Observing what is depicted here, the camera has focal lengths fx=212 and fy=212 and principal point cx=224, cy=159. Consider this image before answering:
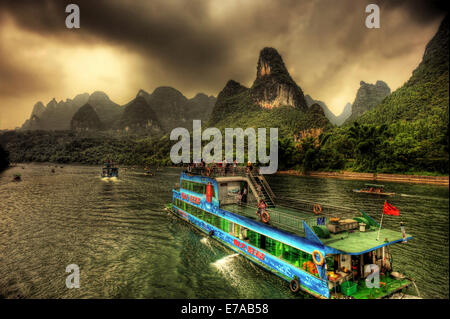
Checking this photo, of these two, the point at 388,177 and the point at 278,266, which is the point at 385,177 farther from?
the point at 278,266

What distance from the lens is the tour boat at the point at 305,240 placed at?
10.2 meters

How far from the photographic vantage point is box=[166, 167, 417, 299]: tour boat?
401 inches

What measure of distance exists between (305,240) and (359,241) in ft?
9.16

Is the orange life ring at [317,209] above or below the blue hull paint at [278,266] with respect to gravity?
above

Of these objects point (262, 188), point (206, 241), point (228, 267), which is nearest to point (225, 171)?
point (262, 188)

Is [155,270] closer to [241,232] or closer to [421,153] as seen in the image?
[241,232]

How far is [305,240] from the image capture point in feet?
36.8

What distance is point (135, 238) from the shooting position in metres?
22.7

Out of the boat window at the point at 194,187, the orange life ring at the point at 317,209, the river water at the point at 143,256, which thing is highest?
the boat window at the point at 194,187

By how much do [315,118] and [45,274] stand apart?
479ft

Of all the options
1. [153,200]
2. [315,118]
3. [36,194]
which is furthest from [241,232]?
[315,118]

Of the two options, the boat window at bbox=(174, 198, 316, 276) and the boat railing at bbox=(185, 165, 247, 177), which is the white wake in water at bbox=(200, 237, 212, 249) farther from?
the boat railing at bbox=(185, 165, 247, 177)

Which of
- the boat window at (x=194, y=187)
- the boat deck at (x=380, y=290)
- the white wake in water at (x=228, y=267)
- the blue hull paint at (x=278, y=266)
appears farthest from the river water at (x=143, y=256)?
the boat window at (x=194, y=187)

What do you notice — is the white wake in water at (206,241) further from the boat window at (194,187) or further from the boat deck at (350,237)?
the boat deck at (350,237)
